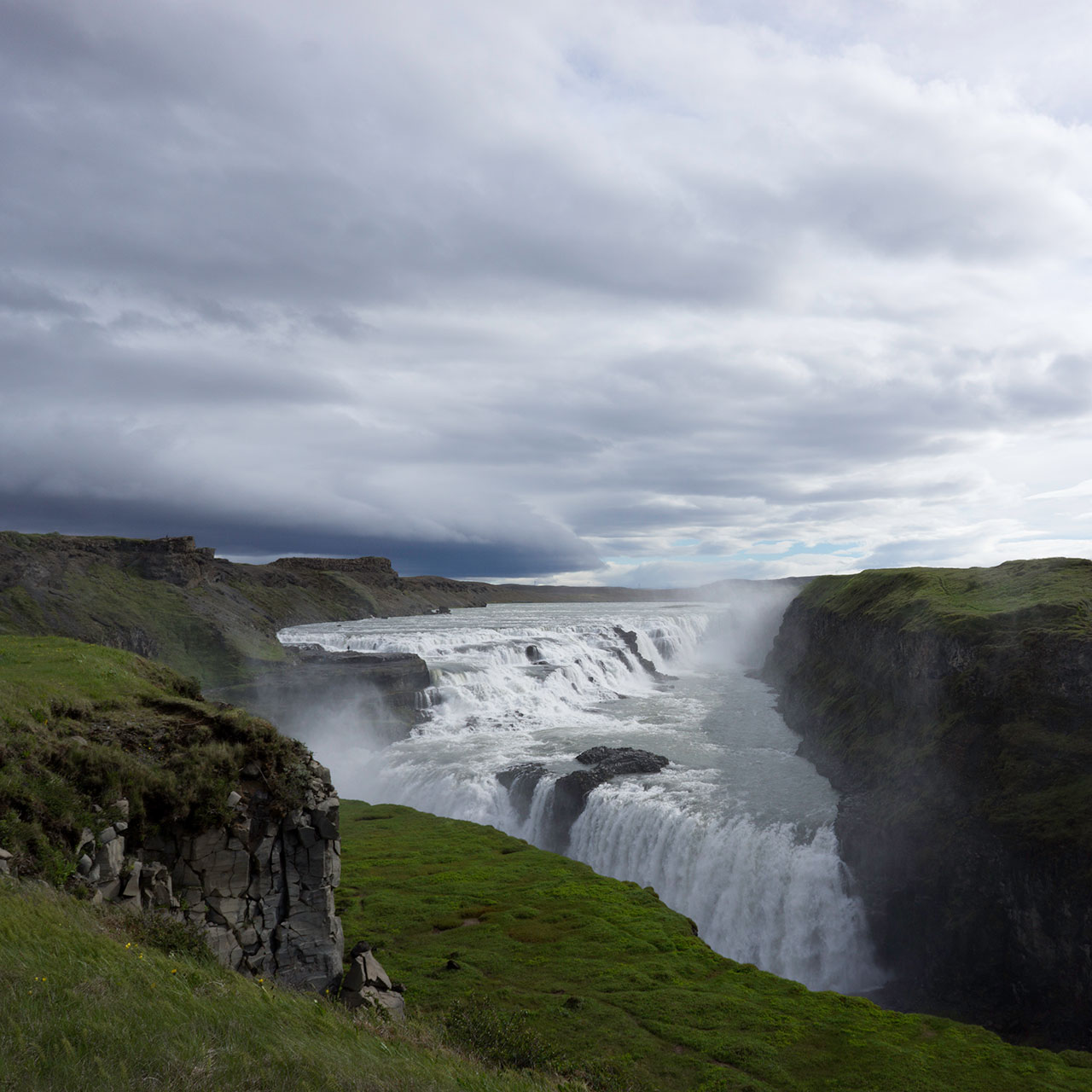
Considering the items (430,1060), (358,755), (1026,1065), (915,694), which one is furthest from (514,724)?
(430,1060)

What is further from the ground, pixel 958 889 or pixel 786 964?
pixel 958 889

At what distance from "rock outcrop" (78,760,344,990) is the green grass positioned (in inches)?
60.3

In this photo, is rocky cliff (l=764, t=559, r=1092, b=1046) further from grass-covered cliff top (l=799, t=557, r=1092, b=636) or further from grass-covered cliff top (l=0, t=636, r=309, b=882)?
grass-covered cliff top (l=0, t=636, r=309, b=882)

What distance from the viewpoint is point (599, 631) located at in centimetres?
8275

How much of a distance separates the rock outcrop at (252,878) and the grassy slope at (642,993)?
11.8 ft

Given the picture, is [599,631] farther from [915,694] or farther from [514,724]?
[915,694]

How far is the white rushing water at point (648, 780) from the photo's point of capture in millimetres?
26781

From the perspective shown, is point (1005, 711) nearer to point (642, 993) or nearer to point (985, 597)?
point (985, 597)

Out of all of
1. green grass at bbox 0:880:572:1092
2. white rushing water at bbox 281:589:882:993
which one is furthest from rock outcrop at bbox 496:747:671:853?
green grass at bbox 0:880:572:1092

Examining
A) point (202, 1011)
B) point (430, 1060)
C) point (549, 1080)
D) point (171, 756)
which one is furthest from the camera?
point (171, 756)

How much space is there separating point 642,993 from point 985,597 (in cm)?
2878

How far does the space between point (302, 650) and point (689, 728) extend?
40.6 m

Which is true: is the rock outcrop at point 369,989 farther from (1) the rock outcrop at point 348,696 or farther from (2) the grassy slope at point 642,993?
(1) the rock outcrop at point 348,696

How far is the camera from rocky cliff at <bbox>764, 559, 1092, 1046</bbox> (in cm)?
2170
